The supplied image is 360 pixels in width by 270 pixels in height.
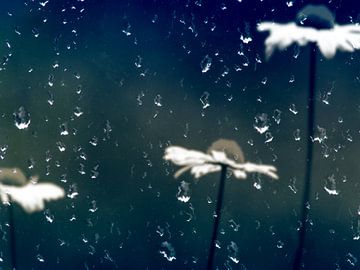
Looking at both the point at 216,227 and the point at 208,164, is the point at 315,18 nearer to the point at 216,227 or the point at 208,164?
the point at 208,164

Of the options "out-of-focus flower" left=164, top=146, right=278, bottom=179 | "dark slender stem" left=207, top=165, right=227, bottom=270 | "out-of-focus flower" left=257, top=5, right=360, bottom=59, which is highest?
"out-of-focus flower" left=257, top=5, right=360, bottom=59

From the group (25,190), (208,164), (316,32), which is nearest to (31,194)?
(25,190)

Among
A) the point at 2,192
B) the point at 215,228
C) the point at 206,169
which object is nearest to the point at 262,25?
the point at 206,169

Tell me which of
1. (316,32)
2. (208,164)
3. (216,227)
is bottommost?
(216,227)

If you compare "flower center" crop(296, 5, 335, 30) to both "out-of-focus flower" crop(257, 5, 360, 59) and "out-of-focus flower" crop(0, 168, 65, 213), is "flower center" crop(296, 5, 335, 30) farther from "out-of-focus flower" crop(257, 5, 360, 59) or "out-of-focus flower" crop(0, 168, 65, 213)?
"out-of-focus flower" crop(0, 168, 65, 213)

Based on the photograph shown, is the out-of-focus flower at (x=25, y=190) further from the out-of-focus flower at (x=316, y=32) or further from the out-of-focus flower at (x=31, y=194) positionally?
the out-of-focus flower at (x=316, y=32)

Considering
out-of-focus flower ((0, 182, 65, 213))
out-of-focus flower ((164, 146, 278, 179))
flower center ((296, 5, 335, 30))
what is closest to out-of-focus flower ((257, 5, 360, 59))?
flower center ((296, 5, 335, 30))

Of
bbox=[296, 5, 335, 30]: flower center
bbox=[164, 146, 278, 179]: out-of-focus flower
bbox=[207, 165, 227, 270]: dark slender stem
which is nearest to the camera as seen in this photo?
bbox=[207, 165, 227, 270]: dark slender stem
